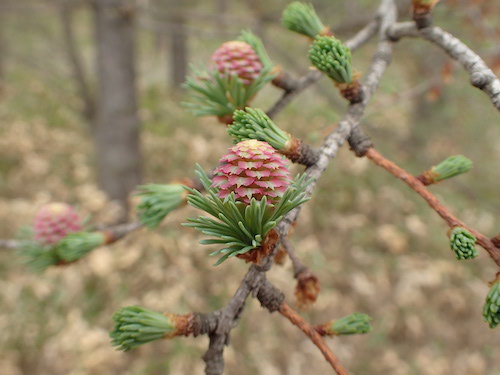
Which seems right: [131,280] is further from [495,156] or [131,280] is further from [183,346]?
[495,156]

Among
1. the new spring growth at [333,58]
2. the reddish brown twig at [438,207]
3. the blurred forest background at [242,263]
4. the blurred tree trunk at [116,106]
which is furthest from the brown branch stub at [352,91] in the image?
the blurred tree trunk at [116,106]

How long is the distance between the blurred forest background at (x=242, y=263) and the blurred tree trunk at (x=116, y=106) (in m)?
0.01

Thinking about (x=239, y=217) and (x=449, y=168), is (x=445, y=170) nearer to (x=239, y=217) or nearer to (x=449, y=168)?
(x=449, y=168)

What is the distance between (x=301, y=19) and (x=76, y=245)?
789mm

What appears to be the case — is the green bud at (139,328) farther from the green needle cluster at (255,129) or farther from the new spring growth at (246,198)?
the green needle cluster at (255,129)

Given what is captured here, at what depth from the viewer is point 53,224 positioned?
3.85 feet

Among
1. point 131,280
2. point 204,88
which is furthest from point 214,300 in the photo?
point 204,88

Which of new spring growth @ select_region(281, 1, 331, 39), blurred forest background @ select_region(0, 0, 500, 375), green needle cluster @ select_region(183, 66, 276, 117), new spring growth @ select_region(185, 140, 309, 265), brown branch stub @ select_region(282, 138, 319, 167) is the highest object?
new spring growth @ select_region(281, 1, 331, 39)

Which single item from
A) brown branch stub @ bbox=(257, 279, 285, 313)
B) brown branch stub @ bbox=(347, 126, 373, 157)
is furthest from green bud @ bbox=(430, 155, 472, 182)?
brown branch stub @ bbox=(257, 279, 285, 313)

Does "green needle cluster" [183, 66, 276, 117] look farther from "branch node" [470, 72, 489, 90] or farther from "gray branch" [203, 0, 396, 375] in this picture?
"branch node" [470, 72, 489, 90]

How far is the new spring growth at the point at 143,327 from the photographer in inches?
24.3

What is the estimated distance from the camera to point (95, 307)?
3398mm

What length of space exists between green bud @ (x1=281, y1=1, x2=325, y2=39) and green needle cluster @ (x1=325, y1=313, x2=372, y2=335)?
66 cm

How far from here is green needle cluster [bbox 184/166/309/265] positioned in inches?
21.0
